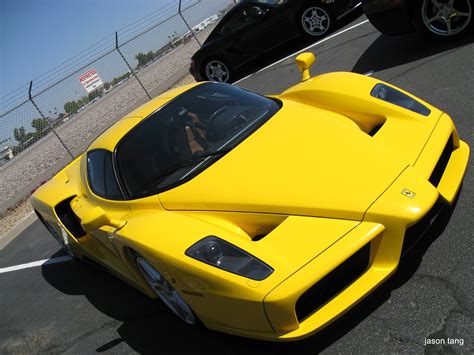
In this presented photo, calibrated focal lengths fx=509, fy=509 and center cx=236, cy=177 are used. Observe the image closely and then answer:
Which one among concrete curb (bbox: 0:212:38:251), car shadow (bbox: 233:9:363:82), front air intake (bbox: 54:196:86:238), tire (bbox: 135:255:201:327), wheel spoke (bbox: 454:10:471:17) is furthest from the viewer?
car shadow (bbox: 233:9:363:82)

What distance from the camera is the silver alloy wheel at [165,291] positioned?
3021mm

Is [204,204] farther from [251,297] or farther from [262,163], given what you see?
[251,297]

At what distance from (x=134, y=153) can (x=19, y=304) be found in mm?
2335

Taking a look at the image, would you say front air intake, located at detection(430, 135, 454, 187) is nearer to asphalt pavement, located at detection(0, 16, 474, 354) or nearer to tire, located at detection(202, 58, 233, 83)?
asphalt pavement, located at detection(0, 16, 474, 354)

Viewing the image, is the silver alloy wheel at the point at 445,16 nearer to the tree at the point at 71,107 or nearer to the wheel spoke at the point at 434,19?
the wheel spoke at the point at 434,19

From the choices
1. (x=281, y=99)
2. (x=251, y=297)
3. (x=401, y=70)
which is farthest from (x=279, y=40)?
(x=251, y=297)

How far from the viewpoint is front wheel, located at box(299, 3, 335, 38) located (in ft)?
29.6

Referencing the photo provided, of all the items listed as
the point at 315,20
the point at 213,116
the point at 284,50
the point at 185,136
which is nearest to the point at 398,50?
the point at 315,20

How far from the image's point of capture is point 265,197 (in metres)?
2.92

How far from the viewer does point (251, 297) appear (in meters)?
2.41

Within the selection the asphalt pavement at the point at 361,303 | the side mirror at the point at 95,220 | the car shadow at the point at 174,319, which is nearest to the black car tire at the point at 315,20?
the asphalt pavement at the point at 361,303

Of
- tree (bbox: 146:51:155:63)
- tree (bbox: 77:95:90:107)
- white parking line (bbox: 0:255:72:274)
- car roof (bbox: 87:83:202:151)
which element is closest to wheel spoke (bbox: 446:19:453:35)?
car roof (bbox: 87:83:202:151)

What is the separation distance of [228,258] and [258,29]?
773 cm

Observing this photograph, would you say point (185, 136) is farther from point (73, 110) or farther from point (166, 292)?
point (73, 110)
